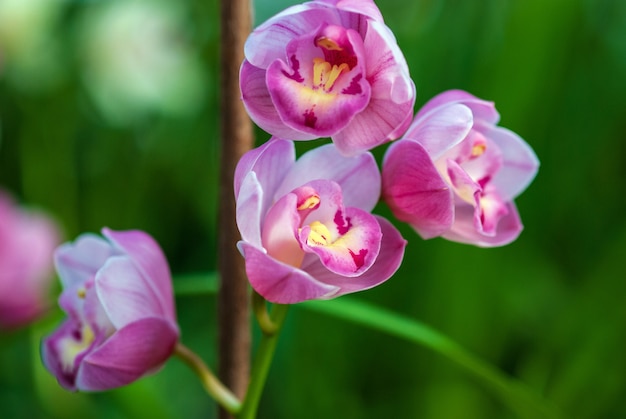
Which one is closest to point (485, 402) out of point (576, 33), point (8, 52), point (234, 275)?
point (576, 33)

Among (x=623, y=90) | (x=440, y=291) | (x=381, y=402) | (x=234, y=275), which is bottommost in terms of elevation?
(x=381, y=402)

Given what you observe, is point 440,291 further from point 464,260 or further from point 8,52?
point 8,52

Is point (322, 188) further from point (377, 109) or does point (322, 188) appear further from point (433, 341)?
point (433, 341)

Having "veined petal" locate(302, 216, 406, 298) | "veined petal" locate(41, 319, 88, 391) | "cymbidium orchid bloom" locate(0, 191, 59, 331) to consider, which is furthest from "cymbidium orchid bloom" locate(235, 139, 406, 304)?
"cymbidium orchid bloom" locate(0, 191, 59, 331)

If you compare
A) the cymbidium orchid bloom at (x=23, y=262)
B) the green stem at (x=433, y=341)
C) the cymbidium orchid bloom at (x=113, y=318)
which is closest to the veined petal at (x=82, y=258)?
the cymbidium orchid bloom at (x=113, y=318)

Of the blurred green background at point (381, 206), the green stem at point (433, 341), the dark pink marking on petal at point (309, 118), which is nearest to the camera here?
the dark pink marking on petal at point (309, 118)

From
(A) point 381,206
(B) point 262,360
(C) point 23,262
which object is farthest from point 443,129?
(C) point 23,262

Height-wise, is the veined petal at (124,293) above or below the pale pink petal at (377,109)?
below

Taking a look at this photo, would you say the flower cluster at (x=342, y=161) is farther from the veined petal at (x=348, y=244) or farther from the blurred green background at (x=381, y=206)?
the blurred green background at (x=381, y=206)
